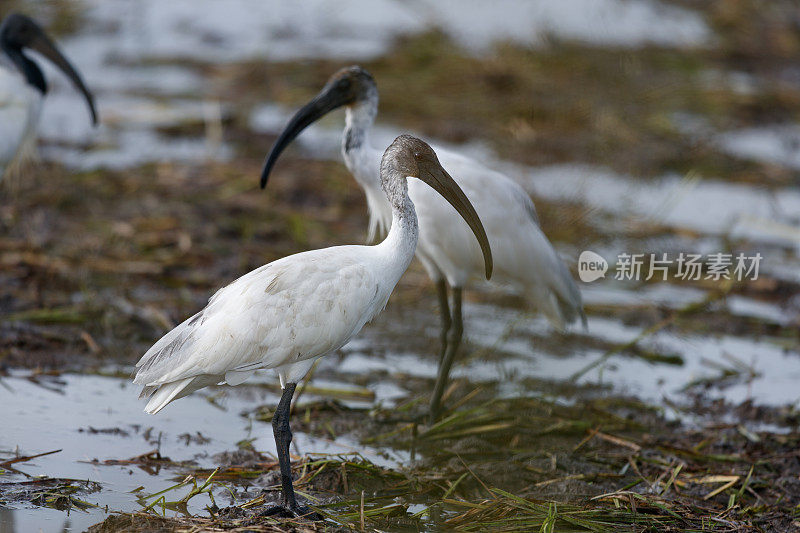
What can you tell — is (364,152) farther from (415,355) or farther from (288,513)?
(288,513)

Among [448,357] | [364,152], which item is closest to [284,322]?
[364,152]

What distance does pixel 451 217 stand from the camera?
635 cm

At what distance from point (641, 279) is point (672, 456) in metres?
3.26

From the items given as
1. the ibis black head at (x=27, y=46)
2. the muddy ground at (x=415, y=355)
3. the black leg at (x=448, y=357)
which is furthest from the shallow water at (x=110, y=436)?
Answer: the ibis black head at (x=27, y=46)

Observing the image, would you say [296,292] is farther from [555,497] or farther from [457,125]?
[457,125]

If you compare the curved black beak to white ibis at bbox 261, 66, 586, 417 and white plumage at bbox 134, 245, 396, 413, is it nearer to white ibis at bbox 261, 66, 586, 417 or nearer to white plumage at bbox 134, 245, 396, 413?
white ibis at bbox 261, 66, 586, 417

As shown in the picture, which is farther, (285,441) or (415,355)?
(415,355)

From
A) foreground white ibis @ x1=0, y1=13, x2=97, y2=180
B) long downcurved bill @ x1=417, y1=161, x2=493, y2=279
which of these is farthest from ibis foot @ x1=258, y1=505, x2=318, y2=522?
foreground white ibis @ x1=0, y1=13, x2=97, y2=180

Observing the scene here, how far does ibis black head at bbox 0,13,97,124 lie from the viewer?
8.42 m

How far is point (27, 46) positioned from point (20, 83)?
21.9 inches

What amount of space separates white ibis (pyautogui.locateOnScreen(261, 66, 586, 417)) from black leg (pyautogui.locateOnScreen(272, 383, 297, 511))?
5.24 ft

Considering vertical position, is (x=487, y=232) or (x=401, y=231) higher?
(x=401, y=231)

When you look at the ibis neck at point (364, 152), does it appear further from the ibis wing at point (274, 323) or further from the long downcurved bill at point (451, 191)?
the ibis wing at point (274, 323)

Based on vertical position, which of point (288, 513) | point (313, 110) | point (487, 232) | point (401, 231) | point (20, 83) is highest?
point (313, 110)
